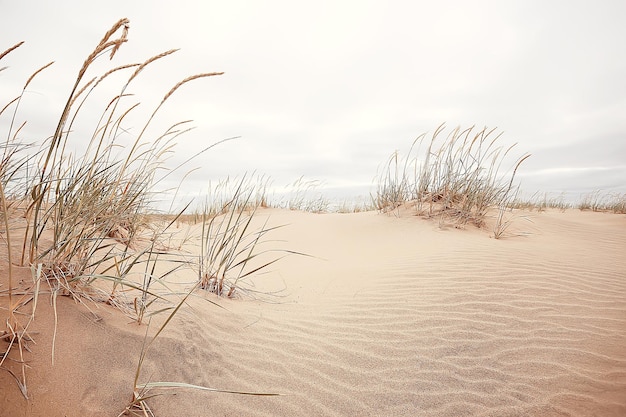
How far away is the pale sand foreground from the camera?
1.50 m

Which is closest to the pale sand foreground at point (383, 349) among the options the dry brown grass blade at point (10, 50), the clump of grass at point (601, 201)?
the dry brown grass blade at point (10, 50)

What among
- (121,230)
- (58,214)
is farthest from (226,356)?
(121,230)

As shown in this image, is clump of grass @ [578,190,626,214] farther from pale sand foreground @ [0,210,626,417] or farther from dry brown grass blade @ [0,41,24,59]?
dry brown grass blade @ [0,41,24,59]

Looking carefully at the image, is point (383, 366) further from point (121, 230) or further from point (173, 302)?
point (121, 230)

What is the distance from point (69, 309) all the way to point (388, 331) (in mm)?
2029

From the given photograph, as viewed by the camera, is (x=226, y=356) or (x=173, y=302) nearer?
(x=226, y=356)

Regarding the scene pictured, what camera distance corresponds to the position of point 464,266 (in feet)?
11.3

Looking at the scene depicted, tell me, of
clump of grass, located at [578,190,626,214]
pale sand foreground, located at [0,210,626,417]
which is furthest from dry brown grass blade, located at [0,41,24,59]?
clump of grass, located at [578,190,626,214]

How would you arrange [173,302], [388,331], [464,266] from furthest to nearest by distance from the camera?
[464,266] → [388,331] → [173,302]

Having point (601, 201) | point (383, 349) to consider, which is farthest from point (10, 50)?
point (601, 201)

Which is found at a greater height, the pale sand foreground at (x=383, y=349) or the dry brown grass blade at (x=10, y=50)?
the dry brown grass blade at (x=10, y=50)

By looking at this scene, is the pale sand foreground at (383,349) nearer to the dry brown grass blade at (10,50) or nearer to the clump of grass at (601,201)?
the dry brown grass blade at (10,50)

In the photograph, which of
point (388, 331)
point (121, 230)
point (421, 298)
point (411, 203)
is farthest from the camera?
point (411, 203)

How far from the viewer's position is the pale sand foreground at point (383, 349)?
1.50 m
